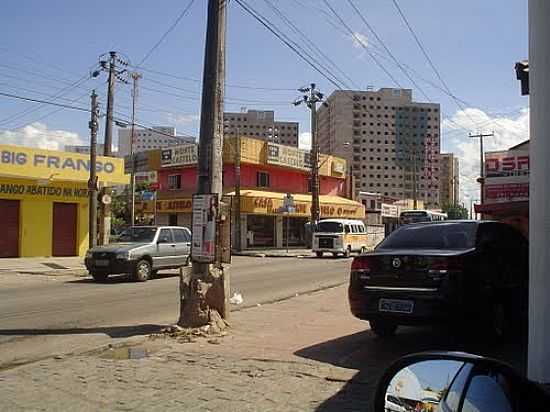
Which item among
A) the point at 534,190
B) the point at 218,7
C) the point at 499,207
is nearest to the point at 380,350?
the point at 534,190

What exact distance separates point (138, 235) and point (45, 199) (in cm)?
1155

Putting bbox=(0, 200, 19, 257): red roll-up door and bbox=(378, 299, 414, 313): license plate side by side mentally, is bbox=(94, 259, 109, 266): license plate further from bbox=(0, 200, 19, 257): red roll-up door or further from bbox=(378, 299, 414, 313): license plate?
bbox=(378, 299, 414, 313): license plate

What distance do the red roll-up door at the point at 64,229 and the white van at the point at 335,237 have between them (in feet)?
43.3

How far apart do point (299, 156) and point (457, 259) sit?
3996 centimetres

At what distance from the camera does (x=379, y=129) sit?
42.9 meters

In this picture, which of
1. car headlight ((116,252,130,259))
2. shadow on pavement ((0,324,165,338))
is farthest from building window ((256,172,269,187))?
shadow on pavement ((0,324,165,338))

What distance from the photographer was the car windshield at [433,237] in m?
7.73

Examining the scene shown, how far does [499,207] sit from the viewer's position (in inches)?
714

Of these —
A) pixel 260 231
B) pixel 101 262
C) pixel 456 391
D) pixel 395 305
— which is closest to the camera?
pixel 456 391

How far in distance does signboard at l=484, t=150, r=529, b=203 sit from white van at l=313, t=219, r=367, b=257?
31.4ft

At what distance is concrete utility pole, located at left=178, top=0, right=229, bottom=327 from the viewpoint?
9047mm

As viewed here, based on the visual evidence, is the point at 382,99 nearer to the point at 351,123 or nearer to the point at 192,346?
the point at 351,123

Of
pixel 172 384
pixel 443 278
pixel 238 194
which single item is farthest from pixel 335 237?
pixel 172 384

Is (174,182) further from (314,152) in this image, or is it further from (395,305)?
(395,305)
